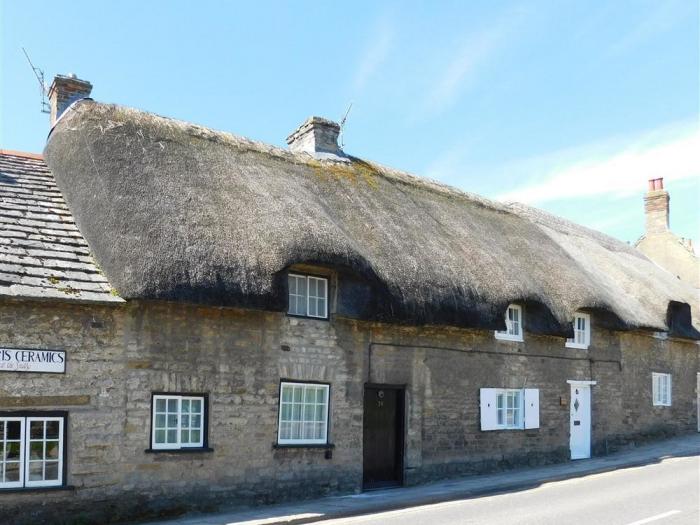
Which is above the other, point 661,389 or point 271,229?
point 271,229

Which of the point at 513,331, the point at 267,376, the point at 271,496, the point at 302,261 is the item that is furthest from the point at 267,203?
the point at 513,331

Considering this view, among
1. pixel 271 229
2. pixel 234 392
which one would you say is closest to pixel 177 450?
pixel 234 392

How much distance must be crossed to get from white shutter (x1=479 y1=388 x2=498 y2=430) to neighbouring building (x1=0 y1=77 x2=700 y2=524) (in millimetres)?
68

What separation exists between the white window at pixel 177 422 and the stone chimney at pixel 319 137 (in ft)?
25.3

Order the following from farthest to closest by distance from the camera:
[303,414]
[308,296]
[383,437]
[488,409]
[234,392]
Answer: [488,409] < [383,437] < [308,296] < [303,414] < [234,392]

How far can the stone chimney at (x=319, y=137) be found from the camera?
18031 mm

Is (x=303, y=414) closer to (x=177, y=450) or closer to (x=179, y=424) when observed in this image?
(x=179, y=424)

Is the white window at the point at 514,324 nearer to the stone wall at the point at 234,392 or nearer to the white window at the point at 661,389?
the stone wall at the point at 234,392

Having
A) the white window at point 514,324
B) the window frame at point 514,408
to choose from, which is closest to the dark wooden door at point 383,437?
the window frame at point 514,408

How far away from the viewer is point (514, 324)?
17.9m

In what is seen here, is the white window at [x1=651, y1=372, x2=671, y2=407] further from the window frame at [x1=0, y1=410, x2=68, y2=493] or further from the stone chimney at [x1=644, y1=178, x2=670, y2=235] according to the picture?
the window frame at [x1=0, y1=410, x2=68, y2=493]

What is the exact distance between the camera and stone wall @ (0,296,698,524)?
10.6 m

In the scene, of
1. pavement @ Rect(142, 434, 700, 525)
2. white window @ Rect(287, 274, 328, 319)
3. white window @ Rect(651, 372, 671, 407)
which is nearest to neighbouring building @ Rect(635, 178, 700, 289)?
white window @ Rect(651, 372, 671, 407)

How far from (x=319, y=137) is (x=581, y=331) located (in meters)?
8.85
